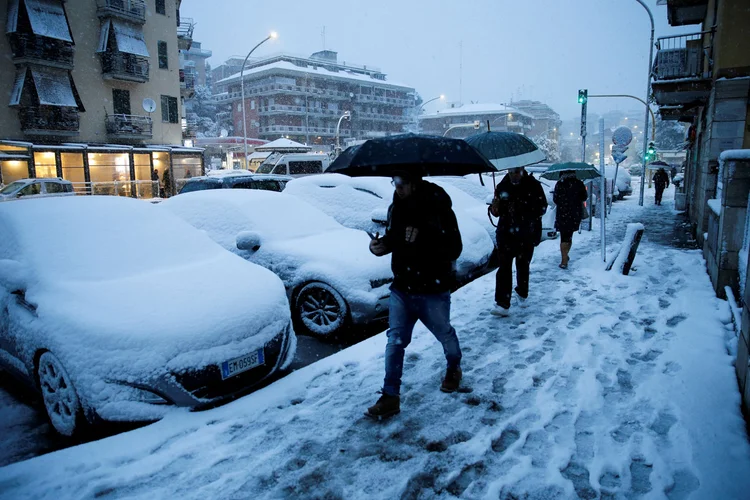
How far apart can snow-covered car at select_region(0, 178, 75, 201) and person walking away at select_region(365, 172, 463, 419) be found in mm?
17437

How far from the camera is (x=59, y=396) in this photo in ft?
11.4

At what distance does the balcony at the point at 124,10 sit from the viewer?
2877cm

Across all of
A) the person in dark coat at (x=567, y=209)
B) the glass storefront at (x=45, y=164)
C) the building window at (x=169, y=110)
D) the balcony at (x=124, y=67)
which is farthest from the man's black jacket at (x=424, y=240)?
the building window at (x=169, y=110)

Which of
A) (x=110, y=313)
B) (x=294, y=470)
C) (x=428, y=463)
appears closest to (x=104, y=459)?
(x=110, y=313)

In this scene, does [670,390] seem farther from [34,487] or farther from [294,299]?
[34,487]

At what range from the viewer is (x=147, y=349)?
3357 millimetres

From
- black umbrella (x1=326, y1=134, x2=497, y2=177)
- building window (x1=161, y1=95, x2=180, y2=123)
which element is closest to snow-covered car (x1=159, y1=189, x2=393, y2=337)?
black umbrella (x1=326, y1=134, x2=497, y2=177)

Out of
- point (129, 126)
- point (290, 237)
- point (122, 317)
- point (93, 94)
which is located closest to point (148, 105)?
point (129, 126)

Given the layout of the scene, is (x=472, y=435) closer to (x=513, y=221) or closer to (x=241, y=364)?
(x=241, y=364)

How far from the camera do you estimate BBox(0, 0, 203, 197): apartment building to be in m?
24.7

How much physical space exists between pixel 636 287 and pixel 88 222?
6.87m

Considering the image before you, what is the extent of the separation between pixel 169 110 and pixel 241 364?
34174mm

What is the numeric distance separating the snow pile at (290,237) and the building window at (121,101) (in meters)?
28.3

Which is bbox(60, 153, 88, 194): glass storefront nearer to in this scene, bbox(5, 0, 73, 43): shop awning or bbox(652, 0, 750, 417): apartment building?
bbox(5, 0, 73, 43): shop awning
